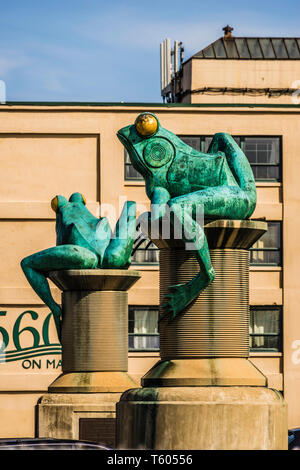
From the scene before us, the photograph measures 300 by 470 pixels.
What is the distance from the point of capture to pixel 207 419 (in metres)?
14.7

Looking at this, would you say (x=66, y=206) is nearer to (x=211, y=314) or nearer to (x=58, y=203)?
(x=58, y=203)

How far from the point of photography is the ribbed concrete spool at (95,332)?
22.3m

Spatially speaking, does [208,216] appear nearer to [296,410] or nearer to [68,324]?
[68,324]

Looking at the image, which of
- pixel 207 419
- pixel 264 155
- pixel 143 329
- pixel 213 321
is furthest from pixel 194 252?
pixel 264 155

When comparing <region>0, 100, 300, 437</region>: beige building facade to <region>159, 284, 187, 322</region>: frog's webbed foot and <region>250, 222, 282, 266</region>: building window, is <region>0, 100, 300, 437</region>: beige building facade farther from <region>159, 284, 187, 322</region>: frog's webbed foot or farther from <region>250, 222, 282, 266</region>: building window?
<region>159, 284, 187, 322</region>: frog's webbed foot

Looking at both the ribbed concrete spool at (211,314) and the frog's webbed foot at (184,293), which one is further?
the ribbed concrete spool at (211,314)

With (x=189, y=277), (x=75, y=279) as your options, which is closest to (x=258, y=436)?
(x=189, y=277)

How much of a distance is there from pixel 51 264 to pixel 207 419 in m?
7.72

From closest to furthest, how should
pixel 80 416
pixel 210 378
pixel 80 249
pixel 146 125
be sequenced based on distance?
pixel 210 378 → pixel 146 125 → pixel 80 249 → pixel 80 416

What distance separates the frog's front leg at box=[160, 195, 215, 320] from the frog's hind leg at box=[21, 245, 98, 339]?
19.4ft

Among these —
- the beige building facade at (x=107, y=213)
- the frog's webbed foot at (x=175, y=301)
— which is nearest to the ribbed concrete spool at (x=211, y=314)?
the frog's webbed foot at (x=175, y=301)

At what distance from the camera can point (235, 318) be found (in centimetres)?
1566

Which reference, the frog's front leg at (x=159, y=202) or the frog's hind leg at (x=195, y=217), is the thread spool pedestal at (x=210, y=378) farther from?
the frog's front leg at (x=159, y=202)

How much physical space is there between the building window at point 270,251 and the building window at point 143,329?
4141 mm
